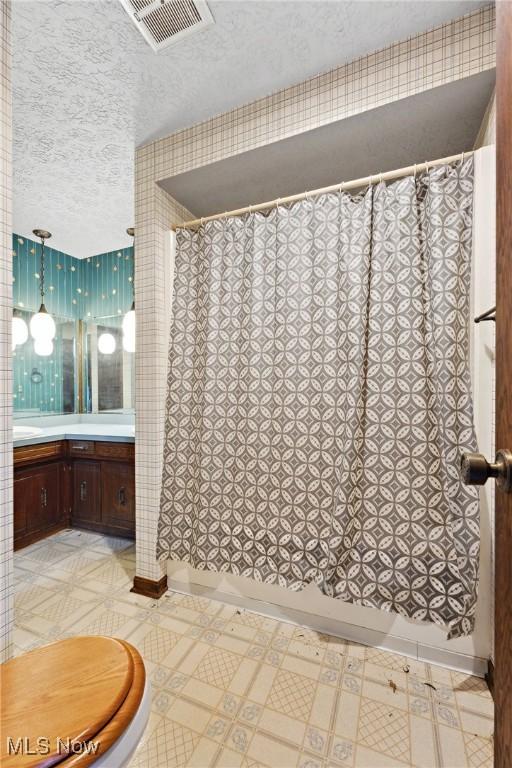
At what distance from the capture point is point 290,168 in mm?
1745

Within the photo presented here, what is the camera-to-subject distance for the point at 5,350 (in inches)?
38.2

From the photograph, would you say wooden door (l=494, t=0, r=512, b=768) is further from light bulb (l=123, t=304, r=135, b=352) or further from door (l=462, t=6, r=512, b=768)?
light bulb (l=123, t=304, r=135, b=352)

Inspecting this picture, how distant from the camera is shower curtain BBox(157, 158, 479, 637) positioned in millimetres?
1318

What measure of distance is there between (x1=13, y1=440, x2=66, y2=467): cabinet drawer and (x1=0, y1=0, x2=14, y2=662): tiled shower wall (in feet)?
5.33

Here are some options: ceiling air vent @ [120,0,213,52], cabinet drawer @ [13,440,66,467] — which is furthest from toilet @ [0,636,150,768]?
ceiling air vent @ [120,0,213,52]

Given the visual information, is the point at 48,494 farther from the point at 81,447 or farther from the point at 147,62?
the point at 147,62

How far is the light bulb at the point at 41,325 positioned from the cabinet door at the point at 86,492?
3.65ft

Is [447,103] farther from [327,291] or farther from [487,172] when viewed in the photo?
[327,291]

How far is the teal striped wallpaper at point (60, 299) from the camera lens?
288 cm

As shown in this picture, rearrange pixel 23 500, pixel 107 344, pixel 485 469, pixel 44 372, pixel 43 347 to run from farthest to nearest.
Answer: pixel 107 344, pixel 44 372, pixel 43 347, pixel 23 500, pixel 485 469

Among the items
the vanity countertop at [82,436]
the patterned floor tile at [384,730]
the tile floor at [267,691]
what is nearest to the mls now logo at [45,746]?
the tile floor at [267,691]

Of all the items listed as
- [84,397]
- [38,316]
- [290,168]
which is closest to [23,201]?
[38,316]

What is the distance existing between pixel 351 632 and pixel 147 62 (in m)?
2.71

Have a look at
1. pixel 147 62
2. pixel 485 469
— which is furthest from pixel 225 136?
pixel 485 469
